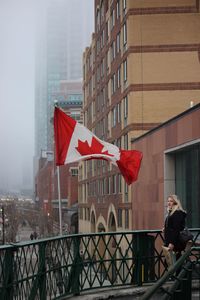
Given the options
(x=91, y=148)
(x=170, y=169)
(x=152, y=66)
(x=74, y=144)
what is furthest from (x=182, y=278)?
(x=152, y=66)

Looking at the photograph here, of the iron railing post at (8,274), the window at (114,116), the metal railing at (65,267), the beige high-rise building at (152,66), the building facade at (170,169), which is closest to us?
the iron railing post at (8,274)

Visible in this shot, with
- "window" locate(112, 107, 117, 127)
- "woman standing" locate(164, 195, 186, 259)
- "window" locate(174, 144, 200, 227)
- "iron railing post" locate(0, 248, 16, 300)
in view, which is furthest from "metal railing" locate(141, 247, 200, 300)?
"window" locate(112, 107, 117, 127)

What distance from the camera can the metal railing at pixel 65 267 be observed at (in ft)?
24.4

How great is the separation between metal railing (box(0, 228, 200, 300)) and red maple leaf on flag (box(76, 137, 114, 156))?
228 centimetres

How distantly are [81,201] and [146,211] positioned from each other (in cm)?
3698

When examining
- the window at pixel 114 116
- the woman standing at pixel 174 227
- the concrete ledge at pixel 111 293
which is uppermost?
the window at pixel 114 116

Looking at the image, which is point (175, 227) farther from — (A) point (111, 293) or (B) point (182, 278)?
(B) point (182, 278)

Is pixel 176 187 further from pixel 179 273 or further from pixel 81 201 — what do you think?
pixel 81 201

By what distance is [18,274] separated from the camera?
759 cm

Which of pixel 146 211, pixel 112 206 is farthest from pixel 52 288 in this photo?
pixel 112 206

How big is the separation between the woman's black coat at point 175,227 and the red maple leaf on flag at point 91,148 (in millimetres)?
3552

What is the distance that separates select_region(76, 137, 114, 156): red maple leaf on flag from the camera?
11.9m

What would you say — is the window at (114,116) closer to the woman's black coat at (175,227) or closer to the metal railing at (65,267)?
the metal railing at (65,267)

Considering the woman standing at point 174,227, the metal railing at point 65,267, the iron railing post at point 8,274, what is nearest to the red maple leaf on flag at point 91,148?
the metal railing at point 65,267
